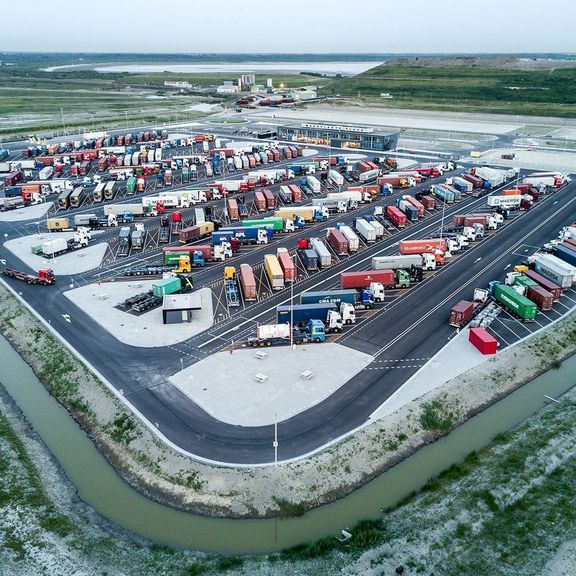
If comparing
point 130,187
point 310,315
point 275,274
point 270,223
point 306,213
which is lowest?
point 310,315

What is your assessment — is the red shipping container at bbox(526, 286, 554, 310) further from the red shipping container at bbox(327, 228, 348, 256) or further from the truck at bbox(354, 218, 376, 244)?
the truck at bbox(354, 218, 376, 244)

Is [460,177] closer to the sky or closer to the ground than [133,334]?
closer to the sky

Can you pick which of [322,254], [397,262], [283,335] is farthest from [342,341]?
[322,254]

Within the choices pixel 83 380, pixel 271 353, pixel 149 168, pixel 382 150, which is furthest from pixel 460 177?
pixel 83 380

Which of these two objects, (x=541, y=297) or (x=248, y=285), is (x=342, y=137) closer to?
(x=248, y=285)

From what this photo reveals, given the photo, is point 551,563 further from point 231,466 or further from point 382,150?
point 382,150

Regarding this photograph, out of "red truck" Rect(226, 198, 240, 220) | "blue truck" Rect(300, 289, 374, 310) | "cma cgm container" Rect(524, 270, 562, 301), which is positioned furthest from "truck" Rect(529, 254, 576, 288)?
"red truck" Rect(226, 198, 240, 220)
